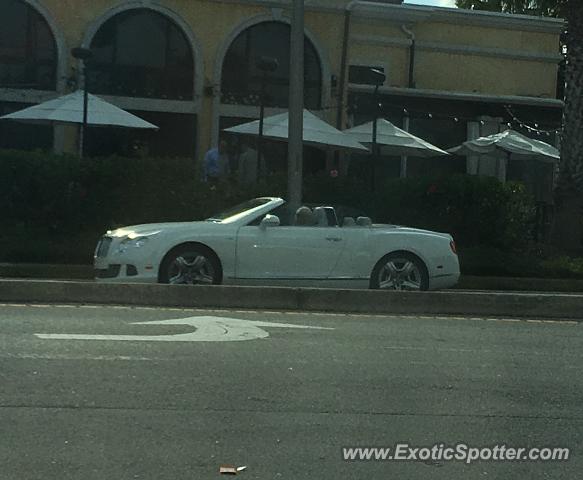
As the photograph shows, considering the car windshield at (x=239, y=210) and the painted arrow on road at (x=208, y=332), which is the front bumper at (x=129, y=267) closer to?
the car windshield at (x=239, y=210)

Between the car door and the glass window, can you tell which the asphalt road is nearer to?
the car door

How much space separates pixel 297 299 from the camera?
10.8 m

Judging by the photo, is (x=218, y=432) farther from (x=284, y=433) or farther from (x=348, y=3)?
(x=348, y=3)

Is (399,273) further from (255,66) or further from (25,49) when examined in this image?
(25,49)

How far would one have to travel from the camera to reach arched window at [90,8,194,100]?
68.4ft

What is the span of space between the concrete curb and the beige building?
34.1 feet

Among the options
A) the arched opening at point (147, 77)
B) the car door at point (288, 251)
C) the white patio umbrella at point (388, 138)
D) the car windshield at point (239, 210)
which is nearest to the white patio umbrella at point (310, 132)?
the white patio umbrella at point (388, 138)

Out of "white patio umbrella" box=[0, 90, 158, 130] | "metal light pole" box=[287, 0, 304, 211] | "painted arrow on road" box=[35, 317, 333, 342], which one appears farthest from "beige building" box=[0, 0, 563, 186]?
"painted arrow on road" box=[35, 317, 333, 342]

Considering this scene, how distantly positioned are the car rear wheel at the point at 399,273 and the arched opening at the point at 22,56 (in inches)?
437

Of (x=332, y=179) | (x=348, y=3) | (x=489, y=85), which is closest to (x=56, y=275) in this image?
(x=332, y=179)

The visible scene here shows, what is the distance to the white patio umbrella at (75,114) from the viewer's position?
16.8m

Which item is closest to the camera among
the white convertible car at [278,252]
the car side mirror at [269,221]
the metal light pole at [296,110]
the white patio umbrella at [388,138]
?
the white convertible car at [278,252]

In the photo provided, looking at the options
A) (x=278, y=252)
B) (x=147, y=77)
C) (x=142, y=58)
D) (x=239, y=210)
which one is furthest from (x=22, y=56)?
(x=278, y=252)

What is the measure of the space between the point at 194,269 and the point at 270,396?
4.90 meters
